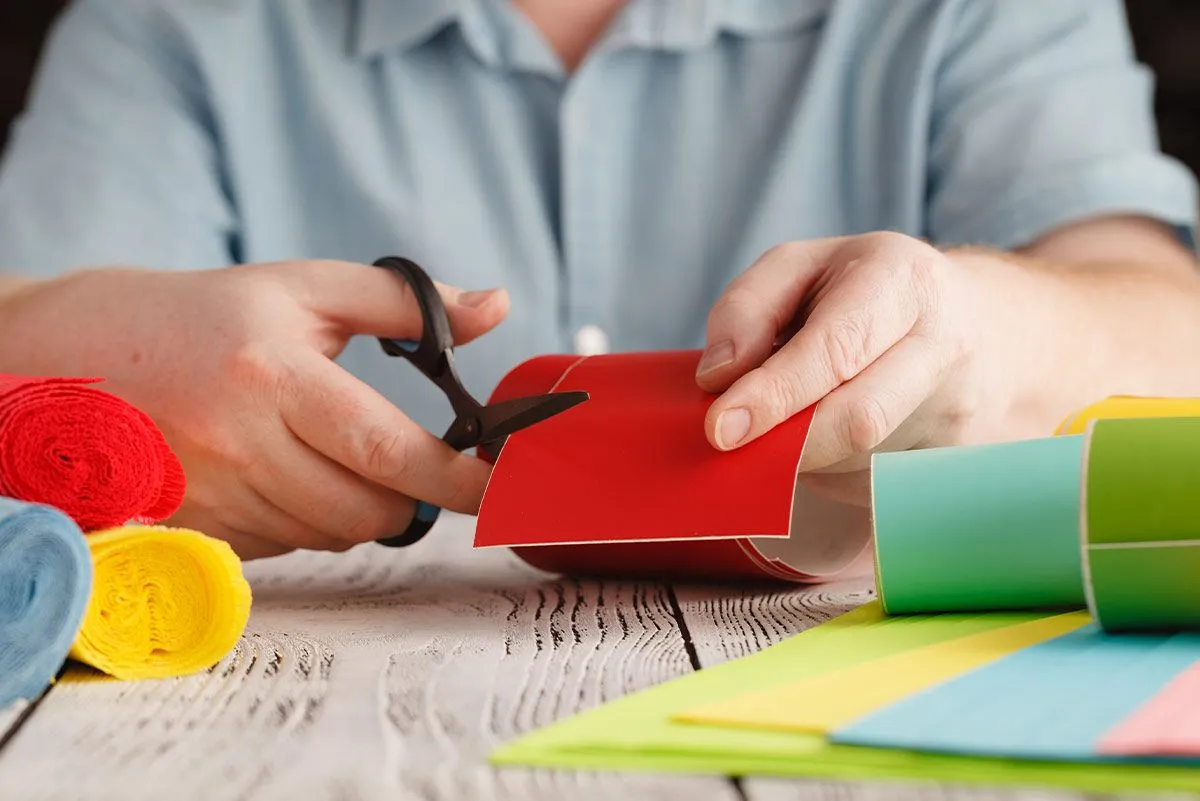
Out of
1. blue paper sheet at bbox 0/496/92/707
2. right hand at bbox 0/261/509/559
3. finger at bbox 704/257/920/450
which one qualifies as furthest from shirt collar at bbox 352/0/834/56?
blue paper sheet at bbox 0/496/92/707

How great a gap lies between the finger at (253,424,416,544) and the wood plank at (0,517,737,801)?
0.06 metres

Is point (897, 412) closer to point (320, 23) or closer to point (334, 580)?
point (334, 580)

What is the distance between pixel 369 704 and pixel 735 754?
159mm

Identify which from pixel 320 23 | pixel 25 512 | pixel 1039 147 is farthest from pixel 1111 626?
pixel 320 23

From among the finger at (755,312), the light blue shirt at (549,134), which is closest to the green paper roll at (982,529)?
the finger at (755,312)

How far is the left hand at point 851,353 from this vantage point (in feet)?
2.06

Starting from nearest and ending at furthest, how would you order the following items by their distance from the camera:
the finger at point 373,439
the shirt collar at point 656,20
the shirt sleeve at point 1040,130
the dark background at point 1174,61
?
the finger at point 373,439 < the shirt sleeve at point 1040,130 < the shirt collar at point 656,20 < the dark background at point 1174,61

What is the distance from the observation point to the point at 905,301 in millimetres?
681

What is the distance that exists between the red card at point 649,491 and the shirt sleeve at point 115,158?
782mm

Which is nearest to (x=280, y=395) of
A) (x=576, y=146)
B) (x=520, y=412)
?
(x=520, y=412)

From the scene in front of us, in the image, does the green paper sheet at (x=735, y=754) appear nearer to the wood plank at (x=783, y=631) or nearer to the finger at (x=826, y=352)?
the wood plank at (x=783, y=631)

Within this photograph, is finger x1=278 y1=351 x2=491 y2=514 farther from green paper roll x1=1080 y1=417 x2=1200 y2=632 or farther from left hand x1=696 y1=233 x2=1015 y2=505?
green paper roll x1=1080 y1=417 x2=1200 y2=632

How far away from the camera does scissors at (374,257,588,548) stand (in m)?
0.67

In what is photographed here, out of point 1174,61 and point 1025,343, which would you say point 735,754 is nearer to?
point 1025,343
